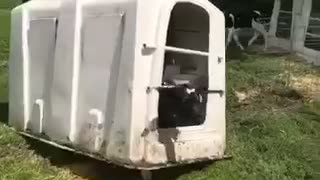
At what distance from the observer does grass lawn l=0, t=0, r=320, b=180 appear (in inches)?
248

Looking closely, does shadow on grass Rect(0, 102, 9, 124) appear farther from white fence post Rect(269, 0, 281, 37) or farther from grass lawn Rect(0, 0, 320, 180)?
white fence post Rect(269, 0, 281, 37)

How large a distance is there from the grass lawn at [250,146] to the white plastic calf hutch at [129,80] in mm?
225

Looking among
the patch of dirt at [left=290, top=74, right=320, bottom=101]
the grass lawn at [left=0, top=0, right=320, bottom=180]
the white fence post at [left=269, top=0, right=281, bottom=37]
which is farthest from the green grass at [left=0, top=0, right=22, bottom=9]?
the patch of dirt at [left=290, top=74, right=320, bottom=101]

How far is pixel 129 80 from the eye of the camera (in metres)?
5.66

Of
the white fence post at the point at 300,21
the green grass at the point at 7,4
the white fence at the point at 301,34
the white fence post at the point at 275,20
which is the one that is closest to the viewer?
the white fence at the point at 301,34

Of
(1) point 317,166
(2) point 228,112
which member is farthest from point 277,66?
(1) point 317,166

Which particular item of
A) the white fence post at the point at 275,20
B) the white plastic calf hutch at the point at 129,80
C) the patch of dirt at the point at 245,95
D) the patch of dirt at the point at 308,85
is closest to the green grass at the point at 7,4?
the white fence post at the point at 275,20

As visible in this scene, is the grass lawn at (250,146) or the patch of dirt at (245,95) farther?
the patch of dirt at (245,95)

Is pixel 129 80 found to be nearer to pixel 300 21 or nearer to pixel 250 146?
pixel 250 146

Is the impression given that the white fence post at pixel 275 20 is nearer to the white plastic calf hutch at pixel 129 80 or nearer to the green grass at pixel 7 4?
the white plastic calf hutch at pixel 129 80

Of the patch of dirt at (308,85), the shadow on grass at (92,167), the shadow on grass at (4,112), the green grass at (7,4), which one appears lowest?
the shadow on grass at (92,167)

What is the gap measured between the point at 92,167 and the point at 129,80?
140cm

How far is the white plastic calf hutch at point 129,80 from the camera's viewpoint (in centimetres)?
571

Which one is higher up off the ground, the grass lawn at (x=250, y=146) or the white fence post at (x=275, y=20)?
the white fence post at (x=275, y=20)
